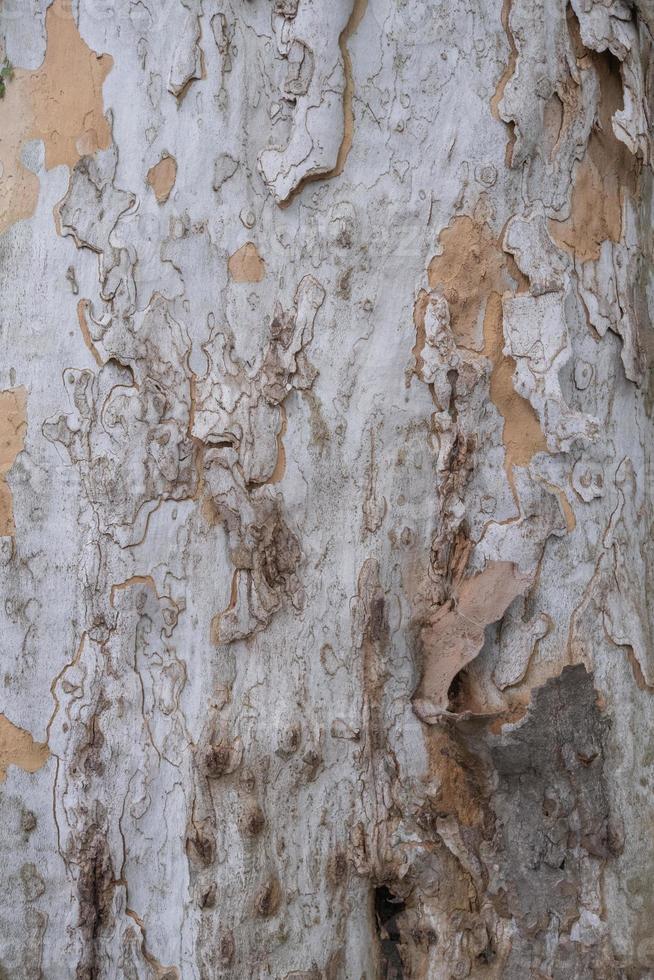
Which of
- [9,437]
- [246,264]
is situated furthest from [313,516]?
[9,437]

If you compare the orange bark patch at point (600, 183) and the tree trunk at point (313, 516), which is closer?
the tree trunk at point (313, 516)

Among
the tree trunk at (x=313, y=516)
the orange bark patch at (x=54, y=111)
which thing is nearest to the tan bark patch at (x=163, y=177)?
the tree trunk at (x=313, y=516)

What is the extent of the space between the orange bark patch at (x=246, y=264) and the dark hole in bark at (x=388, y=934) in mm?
1265

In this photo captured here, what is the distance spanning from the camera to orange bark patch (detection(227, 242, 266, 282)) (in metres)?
1.74

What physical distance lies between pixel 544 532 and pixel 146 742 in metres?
0.88

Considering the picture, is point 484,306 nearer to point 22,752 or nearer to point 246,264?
point 246,264

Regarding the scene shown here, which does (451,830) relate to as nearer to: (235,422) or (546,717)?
(546,717)

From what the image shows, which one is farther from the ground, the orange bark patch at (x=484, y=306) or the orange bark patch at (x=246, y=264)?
the orange bark patch at (x=246, y=264)

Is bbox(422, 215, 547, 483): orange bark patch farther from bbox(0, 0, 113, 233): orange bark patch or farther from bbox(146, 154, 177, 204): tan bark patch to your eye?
bbox(0, 0, 113, 233): orange bark patch

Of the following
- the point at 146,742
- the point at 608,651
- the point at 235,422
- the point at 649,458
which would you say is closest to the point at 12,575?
the point at 146,742

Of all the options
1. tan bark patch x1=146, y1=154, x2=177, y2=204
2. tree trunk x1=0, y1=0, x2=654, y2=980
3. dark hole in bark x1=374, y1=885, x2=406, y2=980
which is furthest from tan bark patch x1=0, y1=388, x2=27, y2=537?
dark hole in bark x1=374, y1=885, x2=406, y2=980

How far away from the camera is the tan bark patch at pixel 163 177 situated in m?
1.73

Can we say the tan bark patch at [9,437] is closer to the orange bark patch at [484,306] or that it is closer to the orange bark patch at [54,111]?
the orange bark patch at [54,111]

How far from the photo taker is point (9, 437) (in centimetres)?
172
